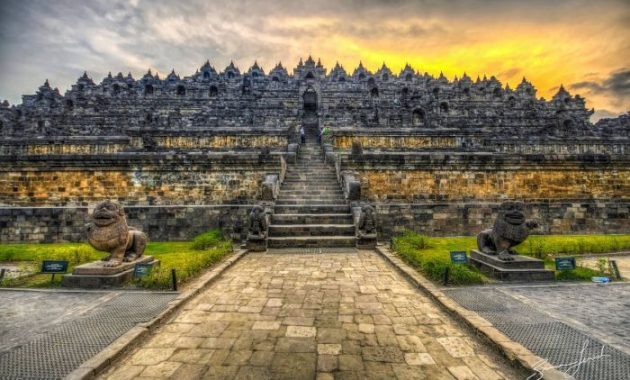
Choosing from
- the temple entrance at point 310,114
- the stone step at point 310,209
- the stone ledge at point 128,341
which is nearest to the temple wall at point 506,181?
the stone step at point 310,209

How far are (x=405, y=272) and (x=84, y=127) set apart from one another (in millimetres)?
34714

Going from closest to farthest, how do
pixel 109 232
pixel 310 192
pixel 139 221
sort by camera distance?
pixel 109 232
pixel 139 221
pixel 310 192

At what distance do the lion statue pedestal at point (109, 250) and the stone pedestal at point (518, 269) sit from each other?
7753 mm

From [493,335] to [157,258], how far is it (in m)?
7.83

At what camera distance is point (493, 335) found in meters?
3.71

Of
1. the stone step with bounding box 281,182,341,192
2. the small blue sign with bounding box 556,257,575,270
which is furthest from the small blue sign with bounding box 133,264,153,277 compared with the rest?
the small blue sign with bounding box 556,257,575,270

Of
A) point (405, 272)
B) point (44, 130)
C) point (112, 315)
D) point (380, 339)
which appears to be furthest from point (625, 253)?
point (44, 130)

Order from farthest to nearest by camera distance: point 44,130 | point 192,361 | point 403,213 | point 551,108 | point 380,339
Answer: point 551,108, point 44,130, point 403,213, point 380,339, point 192,361

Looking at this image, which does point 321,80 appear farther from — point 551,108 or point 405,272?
point 405,272

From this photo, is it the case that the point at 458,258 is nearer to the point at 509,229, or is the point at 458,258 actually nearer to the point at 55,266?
the point at 509,229

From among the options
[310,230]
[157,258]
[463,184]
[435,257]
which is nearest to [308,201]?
[310,230]

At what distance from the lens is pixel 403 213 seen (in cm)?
Answer: 1125

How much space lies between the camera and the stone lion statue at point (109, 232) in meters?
6.12

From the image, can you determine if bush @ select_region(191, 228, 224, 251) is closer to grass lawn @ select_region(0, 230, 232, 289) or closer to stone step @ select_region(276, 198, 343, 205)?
grass lawn @ select_region(0, 230, 232, 289)
